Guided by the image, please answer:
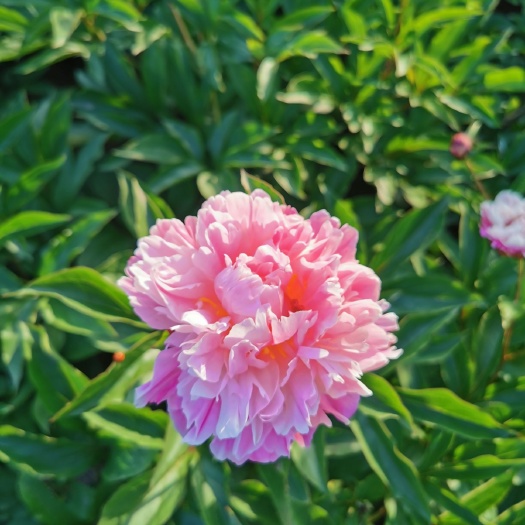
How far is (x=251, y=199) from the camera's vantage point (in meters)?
0.86

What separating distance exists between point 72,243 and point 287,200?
560 mm

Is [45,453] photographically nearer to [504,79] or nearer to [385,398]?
[385,398]

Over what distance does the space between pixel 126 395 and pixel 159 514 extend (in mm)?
242

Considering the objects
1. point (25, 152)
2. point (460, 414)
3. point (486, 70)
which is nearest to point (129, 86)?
point (25, 152)

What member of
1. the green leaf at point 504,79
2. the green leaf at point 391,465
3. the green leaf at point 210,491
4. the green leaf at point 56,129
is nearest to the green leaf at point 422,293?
the green leaf at point 391,465

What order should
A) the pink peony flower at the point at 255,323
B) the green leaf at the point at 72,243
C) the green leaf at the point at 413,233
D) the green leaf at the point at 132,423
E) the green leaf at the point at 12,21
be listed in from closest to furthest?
the pink peony flower at the point at 255,323 → the green leaf at the point at 132,423 → the green leaf at the point at 413,233 → the green leaf at the point at 72,243 → the green leaf at the point at 12,21

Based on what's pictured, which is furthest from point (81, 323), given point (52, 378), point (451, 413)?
point (451, 413)

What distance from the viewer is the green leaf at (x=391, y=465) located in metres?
1.04

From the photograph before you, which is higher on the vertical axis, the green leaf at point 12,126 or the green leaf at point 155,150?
the green leaf at point 12,126

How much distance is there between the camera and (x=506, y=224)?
48.2 inches

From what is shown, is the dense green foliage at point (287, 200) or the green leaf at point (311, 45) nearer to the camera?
the dense green foliage at point (287, 200)

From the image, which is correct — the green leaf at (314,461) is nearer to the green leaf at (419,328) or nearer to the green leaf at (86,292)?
the green leaf at (419,328)

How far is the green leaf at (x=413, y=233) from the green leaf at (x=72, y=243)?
0.62 metres

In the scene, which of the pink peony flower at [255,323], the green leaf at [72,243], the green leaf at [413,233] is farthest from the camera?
the green leaf at [72,243]
